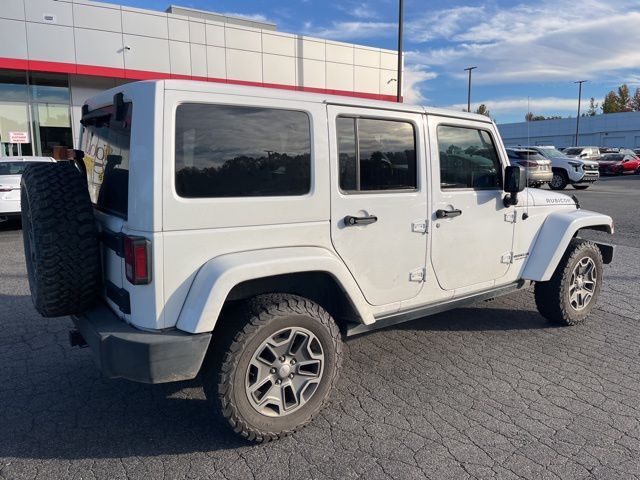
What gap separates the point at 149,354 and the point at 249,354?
527mm

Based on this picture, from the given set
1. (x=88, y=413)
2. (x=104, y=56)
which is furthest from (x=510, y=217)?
(x=104, y=56)

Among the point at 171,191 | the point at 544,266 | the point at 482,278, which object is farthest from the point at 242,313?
the point at 544,266

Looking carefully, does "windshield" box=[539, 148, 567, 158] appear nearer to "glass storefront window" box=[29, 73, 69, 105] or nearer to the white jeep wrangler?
"glass storefront window" box=[29, 73, 69, 105]

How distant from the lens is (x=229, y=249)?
271 centimetres

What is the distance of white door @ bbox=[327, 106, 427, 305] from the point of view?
313 cm

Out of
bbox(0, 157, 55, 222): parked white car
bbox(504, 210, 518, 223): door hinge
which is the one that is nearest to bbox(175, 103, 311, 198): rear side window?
bbox(504, 210, 518, 223): door hinge

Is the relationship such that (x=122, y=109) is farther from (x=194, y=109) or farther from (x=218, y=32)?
(x=218, y=32)

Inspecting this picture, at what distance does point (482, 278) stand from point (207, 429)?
241cm

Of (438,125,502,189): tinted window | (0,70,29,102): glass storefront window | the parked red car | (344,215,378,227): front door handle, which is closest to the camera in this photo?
(344,215,378,227): front door handle

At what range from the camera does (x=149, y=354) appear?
2486mm

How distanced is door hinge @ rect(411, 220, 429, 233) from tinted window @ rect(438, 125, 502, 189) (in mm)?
338

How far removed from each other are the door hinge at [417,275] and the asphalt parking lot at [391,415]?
2.50 ft

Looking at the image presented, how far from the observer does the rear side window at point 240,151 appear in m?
2.61

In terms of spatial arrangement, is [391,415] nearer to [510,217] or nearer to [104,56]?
[510,217]
